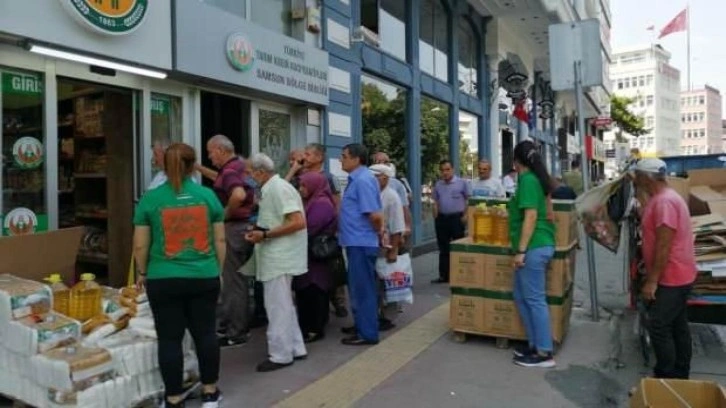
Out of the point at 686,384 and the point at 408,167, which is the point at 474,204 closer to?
the point at 686,384

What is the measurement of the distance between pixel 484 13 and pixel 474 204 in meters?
10.9

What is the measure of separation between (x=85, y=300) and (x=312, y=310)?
1.98m

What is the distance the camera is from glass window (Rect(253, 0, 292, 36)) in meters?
7.64

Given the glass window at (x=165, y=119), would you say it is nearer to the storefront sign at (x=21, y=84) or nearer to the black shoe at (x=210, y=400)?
the storefront sign at (x=21, y=84)

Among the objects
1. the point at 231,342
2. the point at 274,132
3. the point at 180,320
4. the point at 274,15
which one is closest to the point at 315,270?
the point at 231,342

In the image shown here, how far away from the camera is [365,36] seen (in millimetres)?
9578

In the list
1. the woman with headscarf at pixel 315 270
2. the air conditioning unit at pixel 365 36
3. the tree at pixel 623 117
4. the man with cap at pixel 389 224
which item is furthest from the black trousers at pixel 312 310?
the tree at pixel 623 117

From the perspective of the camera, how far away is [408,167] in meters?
11.2

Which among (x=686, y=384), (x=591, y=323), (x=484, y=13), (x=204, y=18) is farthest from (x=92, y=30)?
(x=484, y=13)

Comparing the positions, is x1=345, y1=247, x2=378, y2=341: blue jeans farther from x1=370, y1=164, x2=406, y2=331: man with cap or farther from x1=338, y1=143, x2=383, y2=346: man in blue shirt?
x1=370, y1=164, x2=406, y2=331: man with cap

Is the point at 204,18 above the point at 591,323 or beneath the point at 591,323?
above

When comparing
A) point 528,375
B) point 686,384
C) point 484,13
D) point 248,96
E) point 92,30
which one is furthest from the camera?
point 484,13

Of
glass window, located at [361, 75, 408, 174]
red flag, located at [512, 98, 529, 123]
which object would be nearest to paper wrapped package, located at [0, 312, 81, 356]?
glass window, located at [361, 75, 408, 174]

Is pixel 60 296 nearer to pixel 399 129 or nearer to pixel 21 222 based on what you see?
pixel 21 222
